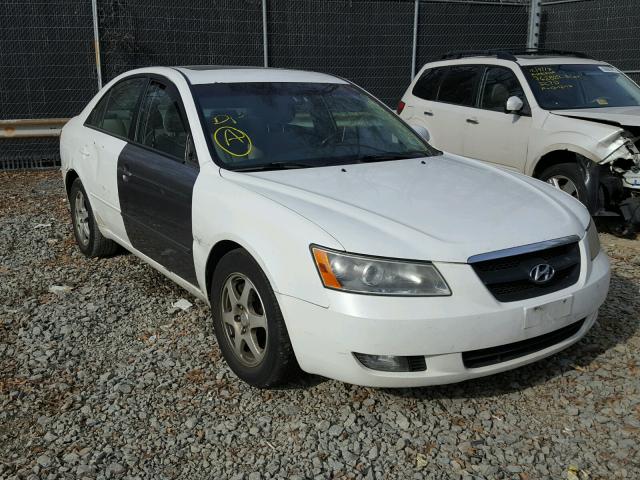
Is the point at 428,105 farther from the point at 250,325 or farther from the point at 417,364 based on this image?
the point at 417,364

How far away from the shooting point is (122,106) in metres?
5.01

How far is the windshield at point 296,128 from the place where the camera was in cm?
395

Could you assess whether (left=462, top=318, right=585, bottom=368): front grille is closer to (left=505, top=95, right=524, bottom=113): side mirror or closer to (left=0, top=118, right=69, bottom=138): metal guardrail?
(left=505, top=95, right=524, bottom=113): side mirror

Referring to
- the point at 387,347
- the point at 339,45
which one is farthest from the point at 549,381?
the point at 339,45

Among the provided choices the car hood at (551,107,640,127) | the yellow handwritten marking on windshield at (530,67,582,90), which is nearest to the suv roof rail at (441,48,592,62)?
the yellow handwritten marking on windshield at (530,67,582,90)

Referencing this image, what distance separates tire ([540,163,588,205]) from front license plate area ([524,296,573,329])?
332cm

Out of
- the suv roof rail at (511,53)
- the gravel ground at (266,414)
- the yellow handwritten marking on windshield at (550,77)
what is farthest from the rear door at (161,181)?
the suv roof rail at (511,53)

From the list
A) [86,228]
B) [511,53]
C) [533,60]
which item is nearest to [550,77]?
[533,60]

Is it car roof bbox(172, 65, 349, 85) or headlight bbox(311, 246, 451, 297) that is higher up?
car roof bbox(172, 65, 349, 85)

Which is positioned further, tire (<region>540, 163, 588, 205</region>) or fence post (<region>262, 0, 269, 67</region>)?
fence post (<region>262, 0, 269, 67</region>)

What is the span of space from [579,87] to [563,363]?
14.5 ft

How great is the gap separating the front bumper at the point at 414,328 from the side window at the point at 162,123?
1525 mm

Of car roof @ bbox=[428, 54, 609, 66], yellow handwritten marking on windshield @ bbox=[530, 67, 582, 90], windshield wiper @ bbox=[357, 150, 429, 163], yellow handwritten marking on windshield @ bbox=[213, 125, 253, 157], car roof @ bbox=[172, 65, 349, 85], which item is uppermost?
car roof @ bbox=[172, 65, 349, 85]

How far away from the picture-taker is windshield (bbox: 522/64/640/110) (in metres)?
7.06
